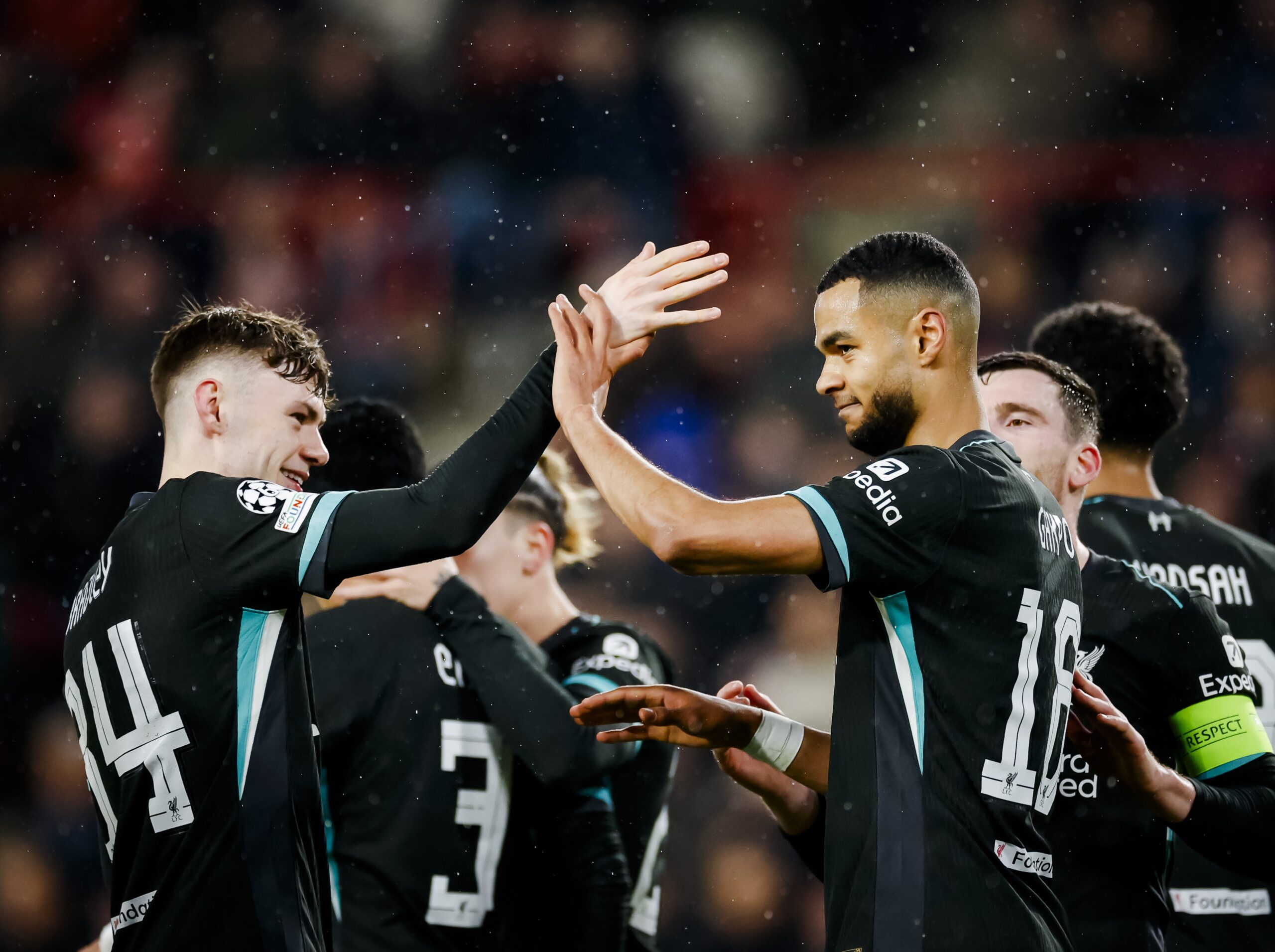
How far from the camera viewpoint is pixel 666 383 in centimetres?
843

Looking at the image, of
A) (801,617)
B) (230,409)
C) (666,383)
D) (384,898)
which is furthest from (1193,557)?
(666,383)

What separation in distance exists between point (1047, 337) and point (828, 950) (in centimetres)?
267

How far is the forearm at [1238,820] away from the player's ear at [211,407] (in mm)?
2397

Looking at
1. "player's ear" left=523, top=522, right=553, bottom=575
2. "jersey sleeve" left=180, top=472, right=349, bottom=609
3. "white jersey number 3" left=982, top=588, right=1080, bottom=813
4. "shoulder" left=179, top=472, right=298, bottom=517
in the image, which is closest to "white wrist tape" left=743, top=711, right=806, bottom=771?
"white jersey number 3" left=982, top=588, right=1080, bottom=813

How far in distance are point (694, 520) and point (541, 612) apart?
1951 mm

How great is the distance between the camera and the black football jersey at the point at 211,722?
2576mm

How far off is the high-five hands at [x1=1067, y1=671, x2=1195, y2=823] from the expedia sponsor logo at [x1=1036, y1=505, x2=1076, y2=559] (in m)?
0.29

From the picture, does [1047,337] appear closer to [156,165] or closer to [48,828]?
[48,828]

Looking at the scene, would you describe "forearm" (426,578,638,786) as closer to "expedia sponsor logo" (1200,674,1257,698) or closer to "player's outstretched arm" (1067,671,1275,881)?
"player's outstretched arm" (1067,671,1275,881)

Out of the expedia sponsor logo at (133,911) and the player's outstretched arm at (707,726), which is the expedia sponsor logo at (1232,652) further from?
the expedia sponsor logo at (133,911)

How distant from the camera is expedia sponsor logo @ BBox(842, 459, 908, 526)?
236 cm

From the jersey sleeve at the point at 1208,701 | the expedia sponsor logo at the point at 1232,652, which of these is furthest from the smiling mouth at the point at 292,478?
the expedia sponsor logo at the point at 1232,652

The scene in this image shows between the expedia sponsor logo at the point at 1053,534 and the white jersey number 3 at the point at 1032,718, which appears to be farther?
the expedia sponsor logo at the point at 1053,534

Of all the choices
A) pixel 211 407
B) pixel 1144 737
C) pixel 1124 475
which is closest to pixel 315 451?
pixel 211 407
